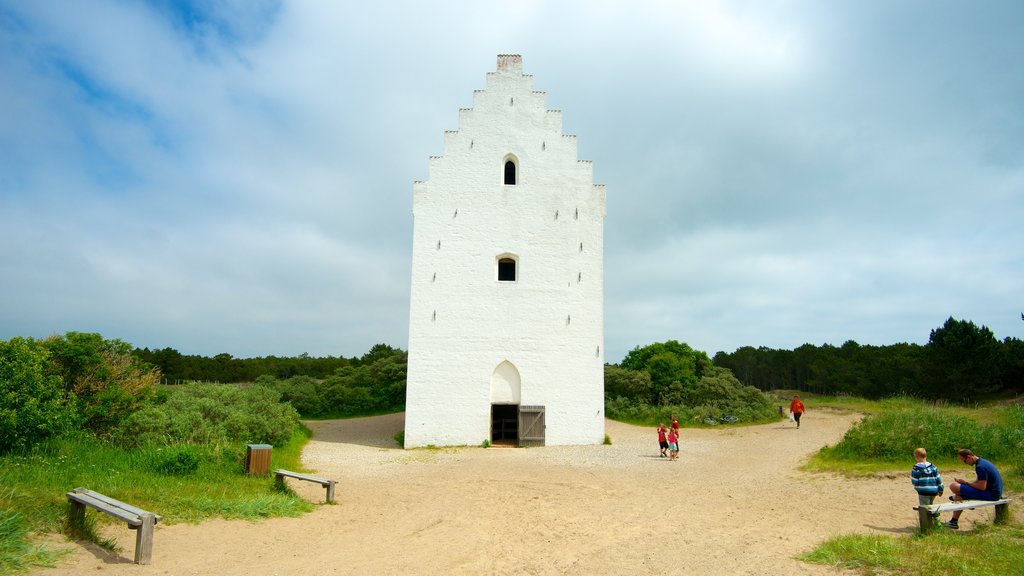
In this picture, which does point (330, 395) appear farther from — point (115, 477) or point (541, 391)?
point (115, 477)

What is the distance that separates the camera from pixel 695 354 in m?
38.0

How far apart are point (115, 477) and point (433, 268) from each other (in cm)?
1125

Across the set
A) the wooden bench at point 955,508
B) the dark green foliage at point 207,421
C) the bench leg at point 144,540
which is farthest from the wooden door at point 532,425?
the bench leg at point 144,540

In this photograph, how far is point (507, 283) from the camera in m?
18.8

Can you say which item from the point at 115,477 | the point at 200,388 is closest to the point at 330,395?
the point at 200,388

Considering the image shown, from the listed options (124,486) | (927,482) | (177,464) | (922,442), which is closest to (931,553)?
(927,482)

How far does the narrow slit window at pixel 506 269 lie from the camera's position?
63.9 ft

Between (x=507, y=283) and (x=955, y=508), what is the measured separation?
1327 cm

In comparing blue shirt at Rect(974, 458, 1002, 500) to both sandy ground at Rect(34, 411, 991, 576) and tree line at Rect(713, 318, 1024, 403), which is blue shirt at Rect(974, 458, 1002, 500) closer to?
sandy ground at Rect(34, 411, 991, 576)

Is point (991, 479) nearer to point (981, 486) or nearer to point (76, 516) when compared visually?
point (981, 486)

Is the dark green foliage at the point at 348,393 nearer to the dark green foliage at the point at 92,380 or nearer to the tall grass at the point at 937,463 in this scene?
the dark green foliage at the point at 92,380

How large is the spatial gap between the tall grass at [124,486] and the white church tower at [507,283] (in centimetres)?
795

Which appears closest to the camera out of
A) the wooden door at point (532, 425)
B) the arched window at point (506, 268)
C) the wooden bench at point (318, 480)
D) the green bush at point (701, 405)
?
the wooden bench at point (318, 480)

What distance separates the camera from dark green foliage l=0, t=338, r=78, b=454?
30.6ft
